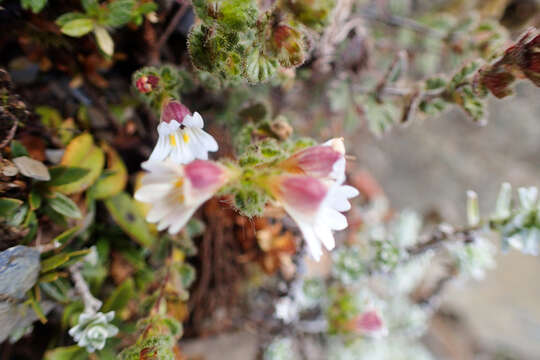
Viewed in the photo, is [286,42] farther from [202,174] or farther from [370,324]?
[370,324]

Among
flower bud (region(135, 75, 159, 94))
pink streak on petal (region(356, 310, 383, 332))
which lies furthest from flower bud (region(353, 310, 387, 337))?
flower bud (region(135, 75, 159, 94))

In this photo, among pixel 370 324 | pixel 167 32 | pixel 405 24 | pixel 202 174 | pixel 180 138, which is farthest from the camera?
pixel 405 24

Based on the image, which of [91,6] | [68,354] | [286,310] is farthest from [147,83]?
[286,310]

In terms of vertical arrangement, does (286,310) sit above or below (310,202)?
below

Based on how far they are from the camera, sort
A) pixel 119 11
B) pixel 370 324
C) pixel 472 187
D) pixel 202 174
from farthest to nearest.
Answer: pixel 472 187 → pixel 370 324 → pixel 119 11 → pixel 202 174

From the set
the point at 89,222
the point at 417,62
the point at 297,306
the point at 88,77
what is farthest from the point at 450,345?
the point at 88,77

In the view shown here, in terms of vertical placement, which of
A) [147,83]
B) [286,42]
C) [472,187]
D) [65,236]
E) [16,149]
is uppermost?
[286,42]

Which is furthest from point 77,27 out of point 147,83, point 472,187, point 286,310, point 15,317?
point 472,187

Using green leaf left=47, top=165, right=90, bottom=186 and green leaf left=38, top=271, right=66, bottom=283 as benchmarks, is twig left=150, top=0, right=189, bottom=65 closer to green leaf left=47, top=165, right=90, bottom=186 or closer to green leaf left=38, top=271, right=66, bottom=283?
green leaf left=47, top=165, right=90, bottom=186

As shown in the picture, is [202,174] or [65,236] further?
[65,236]
